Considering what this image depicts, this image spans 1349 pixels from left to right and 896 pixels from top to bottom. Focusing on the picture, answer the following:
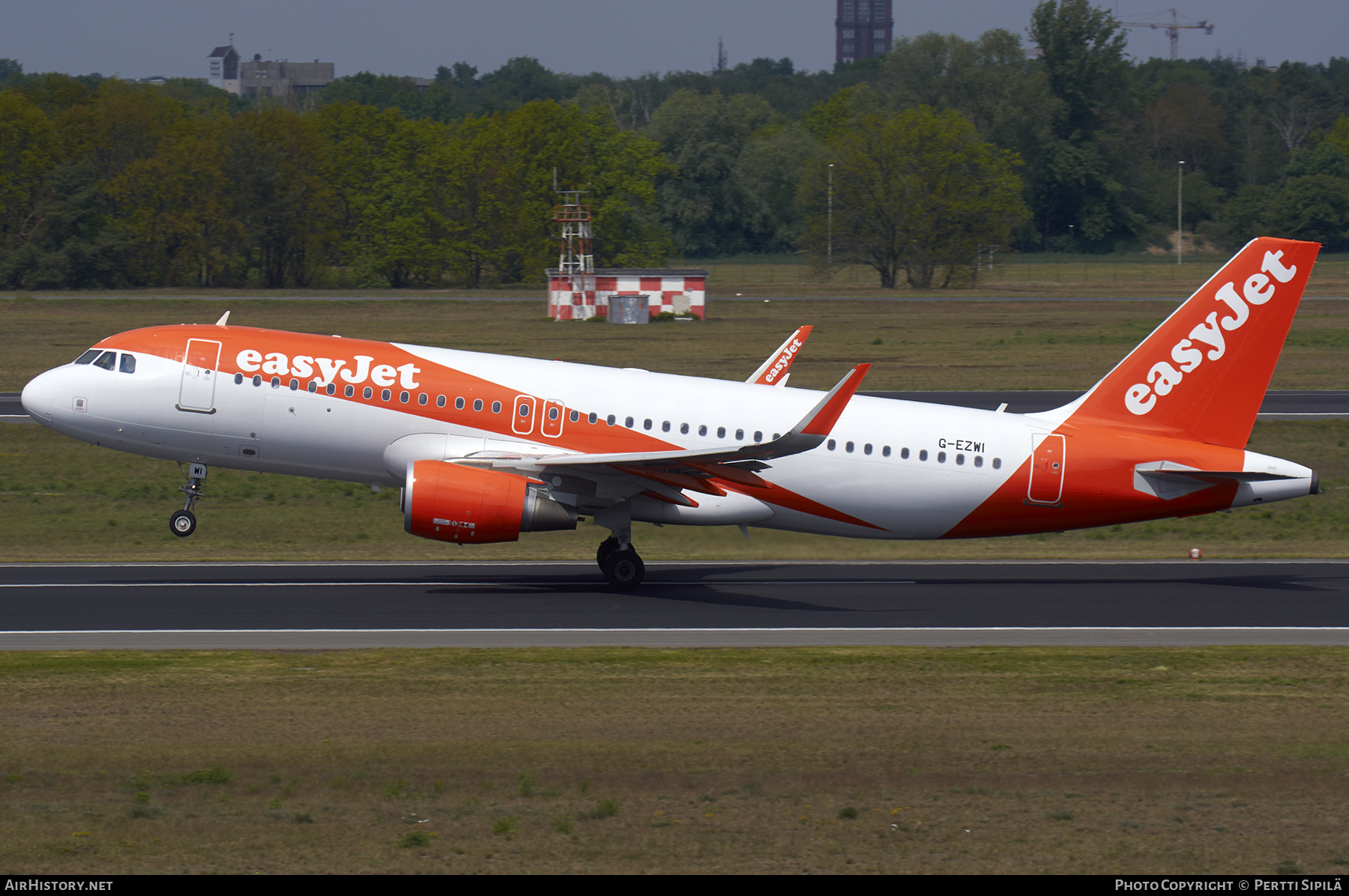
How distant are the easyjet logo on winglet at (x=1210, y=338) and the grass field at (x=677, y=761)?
680cm

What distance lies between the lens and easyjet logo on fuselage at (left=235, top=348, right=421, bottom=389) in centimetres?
2588

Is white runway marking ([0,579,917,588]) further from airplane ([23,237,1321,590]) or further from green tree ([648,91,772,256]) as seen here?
green tree ([648,91,772,256])

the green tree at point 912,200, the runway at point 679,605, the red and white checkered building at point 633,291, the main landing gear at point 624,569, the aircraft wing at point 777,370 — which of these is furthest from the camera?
the green tree at point 912,200

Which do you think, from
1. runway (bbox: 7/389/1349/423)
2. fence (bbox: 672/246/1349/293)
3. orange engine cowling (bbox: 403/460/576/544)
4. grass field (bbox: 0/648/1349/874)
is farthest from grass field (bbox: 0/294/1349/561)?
fence (bbox: 672/246/1349/293)

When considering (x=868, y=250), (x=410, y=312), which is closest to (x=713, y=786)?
(x=410, y=312)

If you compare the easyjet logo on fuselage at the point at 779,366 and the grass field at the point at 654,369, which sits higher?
the easyjet logo on fuselage at the point at 779,366

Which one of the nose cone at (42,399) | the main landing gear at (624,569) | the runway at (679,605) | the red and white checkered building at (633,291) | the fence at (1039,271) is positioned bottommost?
the runway at (679,605)

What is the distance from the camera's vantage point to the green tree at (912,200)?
5172 inches

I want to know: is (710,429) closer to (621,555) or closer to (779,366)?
(621,555)

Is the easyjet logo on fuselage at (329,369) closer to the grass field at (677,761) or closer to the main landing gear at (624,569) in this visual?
the main landing gear at (624,569)

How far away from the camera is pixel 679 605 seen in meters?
25.6

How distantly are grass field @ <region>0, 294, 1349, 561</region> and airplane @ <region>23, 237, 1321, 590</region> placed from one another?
62.5 inches

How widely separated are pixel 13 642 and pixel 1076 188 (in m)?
170

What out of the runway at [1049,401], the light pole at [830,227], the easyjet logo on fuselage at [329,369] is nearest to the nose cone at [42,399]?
the easyjet logo on fuselage at [329,369]
